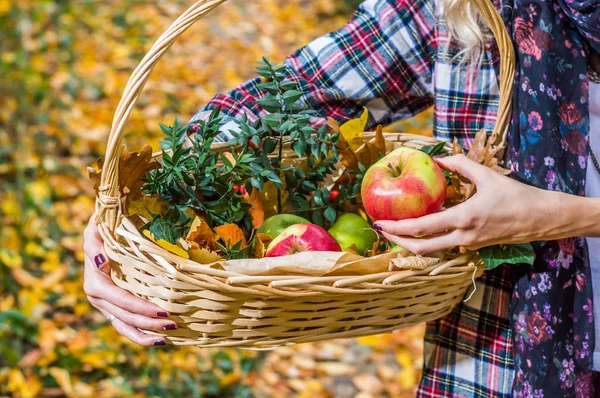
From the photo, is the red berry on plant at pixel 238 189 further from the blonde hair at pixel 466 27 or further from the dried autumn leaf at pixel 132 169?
the blonde hair at pixel 466 27

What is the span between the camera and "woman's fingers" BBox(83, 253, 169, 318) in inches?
42.3

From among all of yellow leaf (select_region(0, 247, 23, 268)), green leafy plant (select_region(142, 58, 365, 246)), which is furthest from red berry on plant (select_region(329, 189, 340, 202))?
yellow leaf (select_region(0, 247, 23, 268))

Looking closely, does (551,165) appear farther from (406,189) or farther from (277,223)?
(277,223)

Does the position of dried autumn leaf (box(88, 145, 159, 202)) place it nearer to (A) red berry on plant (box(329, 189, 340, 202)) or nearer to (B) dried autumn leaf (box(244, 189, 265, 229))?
(B) dried autumn leaf (box(244, 189, 265, 229))

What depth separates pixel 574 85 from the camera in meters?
1.22

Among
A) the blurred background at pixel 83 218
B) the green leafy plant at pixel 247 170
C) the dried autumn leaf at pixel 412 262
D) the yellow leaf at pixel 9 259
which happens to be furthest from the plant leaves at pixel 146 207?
the yellow leaf at pixel 9 259

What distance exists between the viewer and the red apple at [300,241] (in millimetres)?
1152

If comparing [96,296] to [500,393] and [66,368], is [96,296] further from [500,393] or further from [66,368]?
[66,368]

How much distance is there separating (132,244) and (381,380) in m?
1.67

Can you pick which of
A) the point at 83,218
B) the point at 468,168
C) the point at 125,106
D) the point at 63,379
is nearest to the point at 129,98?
the point at 125,106

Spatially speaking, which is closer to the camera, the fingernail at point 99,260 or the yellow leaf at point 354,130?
the fingernail at point 99,260

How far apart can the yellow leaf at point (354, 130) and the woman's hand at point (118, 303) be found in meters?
0.52

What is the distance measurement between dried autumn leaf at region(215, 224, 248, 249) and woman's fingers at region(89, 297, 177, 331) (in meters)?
0.17

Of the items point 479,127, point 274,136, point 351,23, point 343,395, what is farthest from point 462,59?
point 343,395
